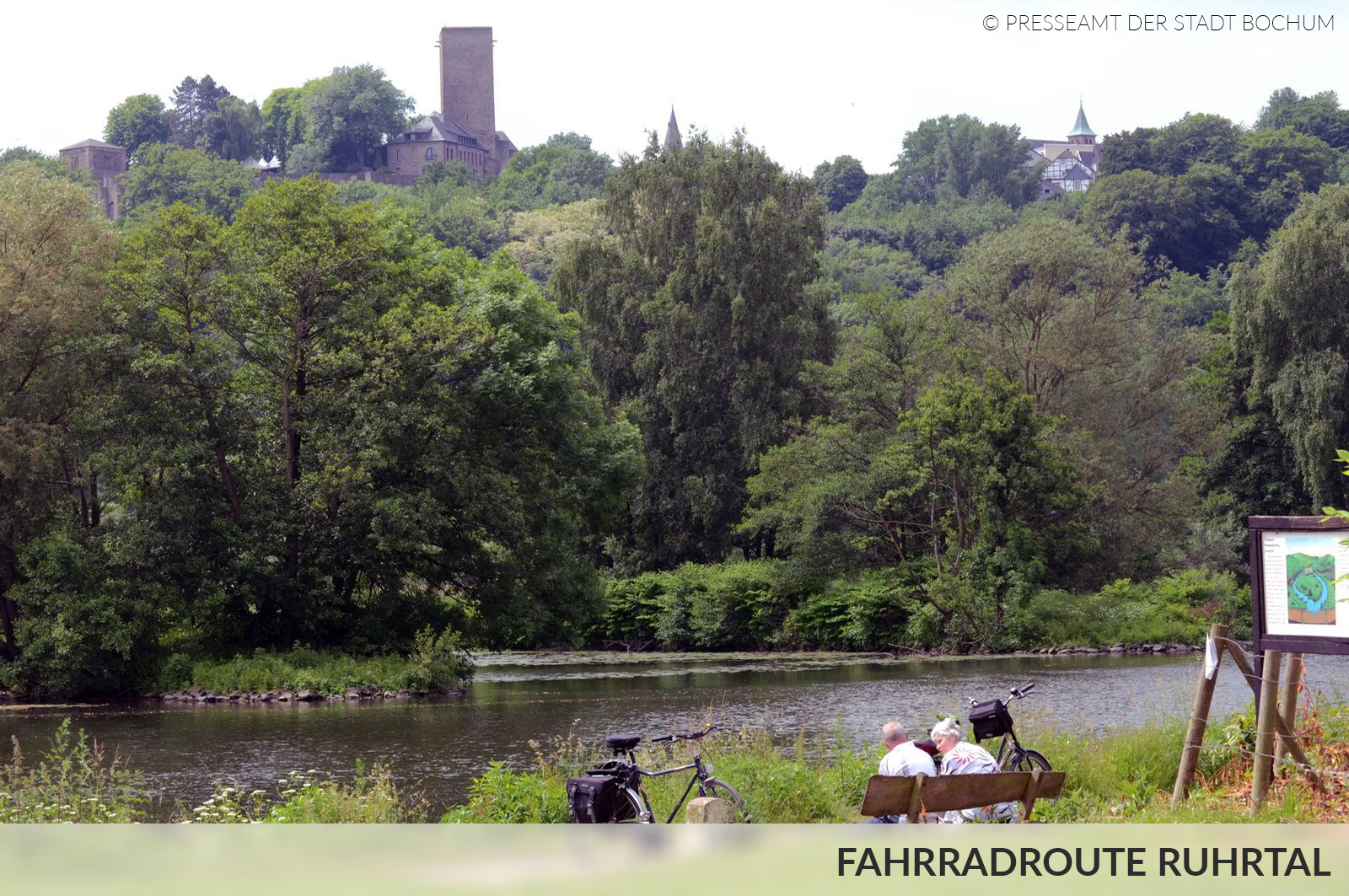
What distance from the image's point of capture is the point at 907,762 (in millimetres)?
10523

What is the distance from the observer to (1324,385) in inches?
1775

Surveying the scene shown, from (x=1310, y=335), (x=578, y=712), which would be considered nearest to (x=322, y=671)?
(x=578, y=712)

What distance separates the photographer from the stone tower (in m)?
185

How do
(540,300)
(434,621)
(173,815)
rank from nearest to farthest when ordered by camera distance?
(173,815) → (434,621) → (540,300)

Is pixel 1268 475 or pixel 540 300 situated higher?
pixel 540 300

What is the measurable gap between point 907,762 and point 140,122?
169684 millimetres

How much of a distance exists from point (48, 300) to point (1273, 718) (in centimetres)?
2948

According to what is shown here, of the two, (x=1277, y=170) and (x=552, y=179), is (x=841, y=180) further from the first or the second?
(x=1277, y=170)

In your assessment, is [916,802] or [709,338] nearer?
[916,802]

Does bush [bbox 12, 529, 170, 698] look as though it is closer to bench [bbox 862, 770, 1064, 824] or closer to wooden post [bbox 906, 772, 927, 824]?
bench [bbox 862, 770, 1064, 824]

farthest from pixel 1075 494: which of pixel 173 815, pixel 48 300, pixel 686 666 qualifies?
pixel 173 815

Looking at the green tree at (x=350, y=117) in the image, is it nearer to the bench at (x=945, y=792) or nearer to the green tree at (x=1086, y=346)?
the green tree at (x=1086, y=346)

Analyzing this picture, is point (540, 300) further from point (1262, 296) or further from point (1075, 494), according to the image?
point (1262, 296)

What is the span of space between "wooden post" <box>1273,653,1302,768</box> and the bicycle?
3.75m
